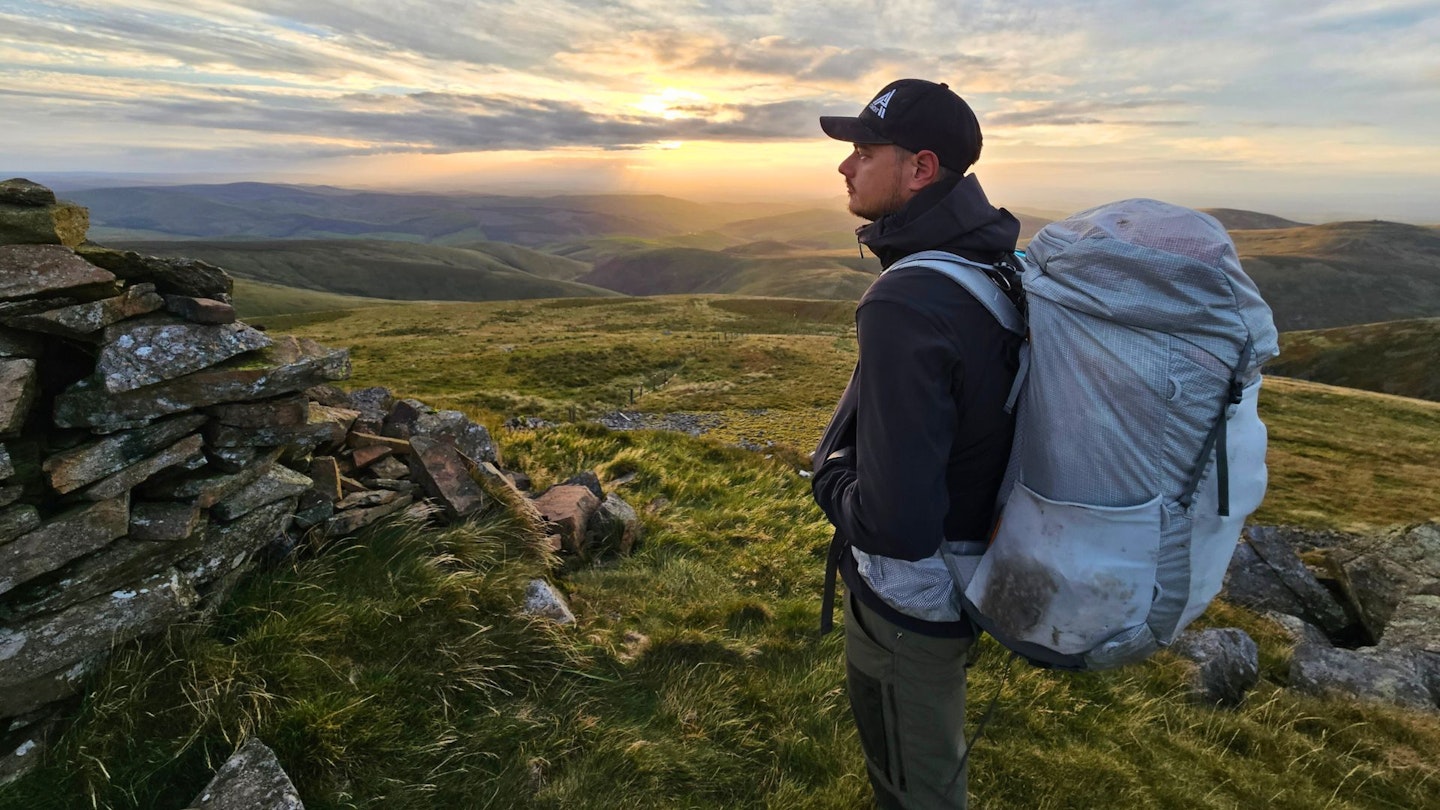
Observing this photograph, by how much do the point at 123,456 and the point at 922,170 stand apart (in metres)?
6.02

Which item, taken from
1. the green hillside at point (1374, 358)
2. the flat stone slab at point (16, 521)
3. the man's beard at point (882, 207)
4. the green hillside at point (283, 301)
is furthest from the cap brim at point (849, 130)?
the green hillside at point (283, 301)

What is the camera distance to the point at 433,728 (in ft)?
16.0

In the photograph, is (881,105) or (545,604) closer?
(881,105)

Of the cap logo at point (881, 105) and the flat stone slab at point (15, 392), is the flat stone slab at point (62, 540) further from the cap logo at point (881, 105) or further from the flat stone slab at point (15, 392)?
the cap logo at point (881, 105)

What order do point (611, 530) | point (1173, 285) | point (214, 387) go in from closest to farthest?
point (1173, 285), point (214, 387), point (611, 530)

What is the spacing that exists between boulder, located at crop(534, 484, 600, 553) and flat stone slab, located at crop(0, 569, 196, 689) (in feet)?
13.2

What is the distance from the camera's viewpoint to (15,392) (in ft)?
15.0

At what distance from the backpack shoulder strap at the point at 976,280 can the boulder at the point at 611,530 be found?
22.5 feet

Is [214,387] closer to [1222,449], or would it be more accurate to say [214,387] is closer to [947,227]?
[947,227]

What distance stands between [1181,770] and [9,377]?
9.46 metres

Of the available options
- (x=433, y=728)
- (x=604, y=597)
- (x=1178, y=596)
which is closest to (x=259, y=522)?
(x=433, y=728)

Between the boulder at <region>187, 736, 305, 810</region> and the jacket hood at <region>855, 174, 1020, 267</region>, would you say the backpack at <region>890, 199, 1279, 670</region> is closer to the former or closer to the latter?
the jacket hood at <region>855, 174, 1020, 267</region>

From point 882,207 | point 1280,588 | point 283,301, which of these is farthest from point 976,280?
point 283,301

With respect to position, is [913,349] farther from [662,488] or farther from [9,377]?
[662,488]
